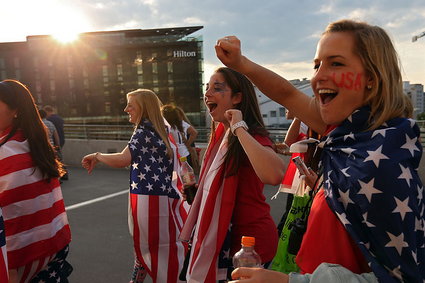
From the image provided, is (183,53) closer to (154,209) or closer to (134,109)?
(134,109)

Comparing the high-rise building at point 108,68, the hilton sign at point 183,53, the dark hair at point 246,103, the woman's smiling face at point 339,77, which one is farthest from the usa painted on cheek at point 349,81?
the hilton sign at point 183,53

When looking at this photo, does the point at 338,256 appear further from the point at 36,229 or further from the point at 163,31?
the point at 163,31

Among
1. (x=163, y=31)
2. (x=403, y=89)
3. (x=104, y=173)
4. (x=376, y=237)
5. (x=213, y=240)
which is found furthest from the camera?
(x=163, y=31)

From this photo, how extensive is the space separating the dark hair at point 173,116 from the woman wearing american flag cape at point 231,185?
12.9 feet

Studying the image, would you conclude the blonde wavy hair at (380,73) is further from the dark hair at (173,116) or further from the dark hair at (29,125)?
the dark hair at (173,116)

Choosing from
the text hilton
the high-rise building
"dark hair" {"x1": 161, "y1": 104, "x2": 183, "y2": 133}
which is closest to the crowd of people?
"dark hair" {"x1": 161, "y1": 104, "x2": 183, "y2": 133}

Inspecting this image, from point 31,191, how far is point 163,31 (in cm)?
4948

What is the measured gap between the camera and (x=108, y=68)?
5128 centimetres

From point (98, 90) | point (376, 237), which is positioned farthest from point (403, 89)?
point (98, 90)

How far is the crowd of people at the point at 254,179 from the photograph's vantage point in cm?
97

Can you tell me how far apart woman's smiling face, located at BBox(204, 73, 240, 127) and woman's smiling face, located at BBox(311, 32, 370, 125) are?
3.55ft

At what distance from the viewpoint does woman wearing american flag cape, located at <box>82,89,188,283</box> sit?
3.44 meters

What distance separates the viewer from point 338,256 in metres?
1.03

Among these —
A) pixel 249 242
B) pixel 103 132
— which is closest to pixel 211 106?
pixel 249 242
